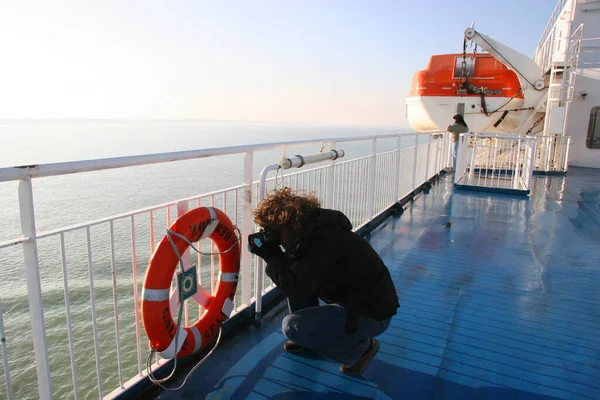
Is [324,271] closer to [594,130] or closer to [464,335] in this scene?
[464,335]

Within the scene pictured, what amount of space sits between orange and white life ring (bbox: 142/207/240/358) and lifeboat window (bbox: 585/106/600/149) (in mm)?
12092

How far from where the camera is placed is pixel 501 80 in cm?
1402

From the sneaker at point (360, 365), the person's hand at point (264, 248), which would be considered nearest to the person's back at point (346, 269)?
the person's hand at point (264, 248)

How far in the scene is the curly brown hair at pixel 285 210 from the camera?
181 centimetres

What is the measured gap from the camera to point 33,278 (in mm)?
1483

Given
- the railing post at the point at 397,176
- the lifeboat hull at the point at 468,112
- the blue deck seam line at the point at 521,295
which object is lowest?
the blue deck seam line at the point at 521,295

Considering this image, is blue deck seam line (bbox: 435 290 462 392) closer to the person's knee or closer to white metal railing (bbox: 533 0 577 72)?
the person's knee

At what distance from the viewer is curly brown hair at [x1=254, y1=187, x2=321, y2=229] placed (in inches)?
71.4

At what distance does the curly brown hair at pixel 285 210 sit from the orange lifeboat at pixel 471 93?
45.8 feet

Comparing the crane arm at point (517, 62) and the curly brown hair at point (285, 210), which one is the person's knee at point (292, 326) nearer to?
the curly brown hair at point (285, 210)

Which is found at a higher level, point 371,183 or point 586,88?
point 586,88

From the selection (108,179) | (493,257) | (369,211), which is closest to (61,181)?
(108,179)

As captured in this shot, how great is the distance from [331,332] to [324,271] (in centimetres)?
41

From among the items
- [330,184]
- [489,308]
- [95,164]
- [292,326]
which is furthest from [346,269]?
[330,184]
